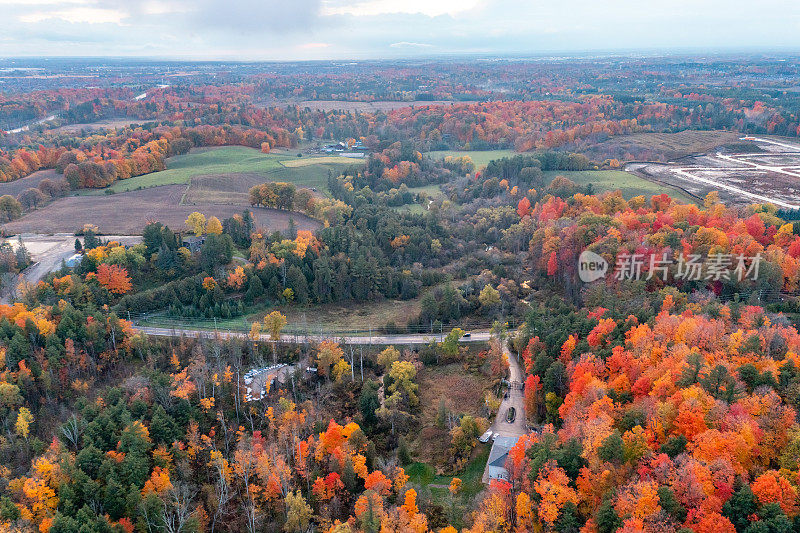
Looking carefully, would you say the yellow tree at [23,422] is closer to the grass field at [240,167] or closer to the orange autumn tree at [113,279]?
the orange autumn tree at [113,279]

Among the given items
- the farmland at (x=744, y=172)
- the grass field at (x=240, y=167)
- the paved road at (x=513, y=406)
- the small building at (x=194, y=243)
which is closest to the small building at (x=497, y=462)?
the paved road at (x=513, y=406)

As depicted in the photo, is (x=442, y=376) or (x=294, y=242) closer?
(x=442, y=376)

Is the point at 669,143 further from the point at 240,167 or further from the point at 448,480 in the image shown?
the point at 448,480

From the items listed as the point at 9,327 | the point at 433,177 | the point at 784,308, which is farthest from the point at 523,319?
the point at 433,177

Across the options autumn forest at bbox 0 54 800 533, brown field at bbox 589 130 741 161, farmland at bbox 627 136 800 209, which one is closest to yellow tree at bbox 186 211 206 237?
autumn forest at bbox 0 54 800 533

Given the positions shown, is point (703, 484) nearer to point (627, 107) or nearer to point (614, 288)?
point (614, 288)
